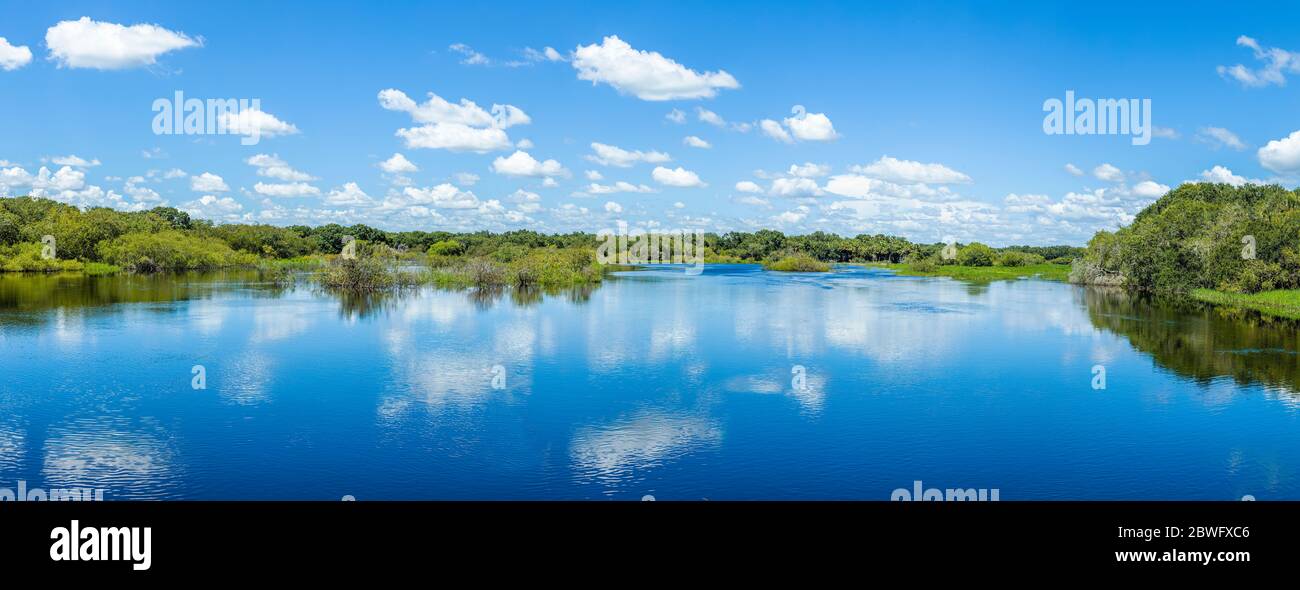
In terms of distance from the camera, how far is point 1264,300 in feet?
148

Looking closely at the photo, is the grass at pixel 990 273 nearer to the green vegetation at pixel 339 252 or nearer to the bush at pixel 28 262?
the green vegetation at pixel 339 252

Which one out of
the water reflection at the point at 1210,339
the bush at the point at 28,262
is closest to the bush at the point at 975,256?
the water reflection at the point at 1210,339

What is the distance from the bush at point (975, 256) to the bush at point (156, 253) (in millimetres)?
88627

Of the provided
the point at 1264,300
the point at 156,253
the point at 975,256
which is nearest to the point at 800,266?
the point at 975,256

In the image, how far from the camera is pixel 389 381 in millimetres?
23000

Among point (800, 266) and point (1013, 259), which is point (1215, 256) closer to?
point (1013, 259)

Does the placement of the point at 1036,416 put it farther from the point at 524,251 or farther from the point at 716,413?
the point at 524,251

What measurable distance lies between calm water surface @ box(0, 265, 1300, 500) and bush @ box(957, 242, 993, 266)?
69.5 metres

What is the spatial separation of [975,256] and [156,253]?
9293cm

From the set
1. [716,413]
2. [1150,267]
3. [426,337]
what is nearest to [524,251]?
[426,337]

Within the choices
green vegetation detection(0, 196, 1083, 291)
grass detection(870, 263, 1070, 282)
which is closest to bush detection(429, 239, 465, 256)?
green vegetation detection(0, 196, 1083, 291)

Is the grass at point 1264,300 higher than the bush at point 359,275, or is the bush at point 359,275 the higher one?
the bush at point 359,275

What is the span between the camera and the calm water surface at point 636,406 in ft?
48.3
